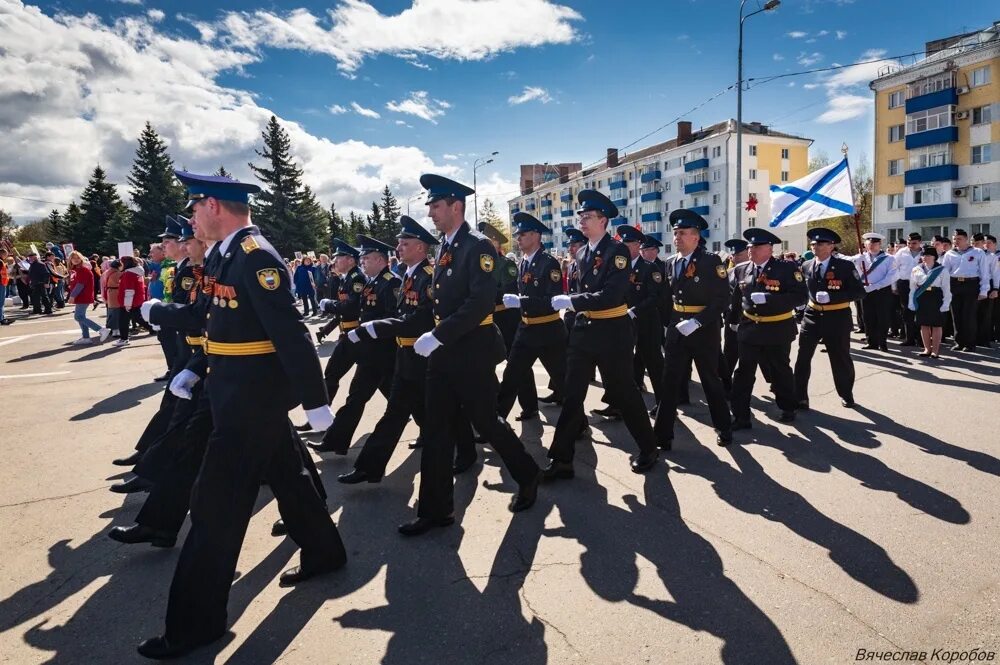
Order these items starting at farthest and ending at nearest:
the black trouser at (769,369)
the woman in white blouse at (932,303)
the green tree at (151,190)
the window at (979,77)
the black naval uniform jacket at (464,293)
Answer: the green tree at (151,190)
the window at (979,77)
the woman in white blouse at (932,303)
the black trouser at (769,369)
the black naval uniform jacket at (464,293)

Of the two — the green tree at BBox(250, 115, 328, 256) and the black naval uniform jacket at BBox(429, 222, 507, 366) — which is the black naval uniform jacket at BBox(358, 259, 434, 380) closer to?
the black naval uniform jacket at BBox(429, 222, 507, 366)

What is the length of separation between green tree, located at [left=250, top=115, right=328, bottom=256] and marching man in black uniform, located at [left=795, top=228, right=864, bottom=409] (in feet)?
152

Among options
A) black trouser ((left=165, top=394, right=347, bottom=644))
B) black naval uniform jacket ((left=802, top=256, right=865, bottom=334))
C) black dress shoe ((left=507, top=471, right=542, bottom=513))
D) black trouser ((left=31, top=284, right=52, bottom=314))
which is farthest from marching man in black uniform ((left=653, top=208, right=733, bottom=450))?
black trouser ((left=31, top=284, right=52, bottom=314))

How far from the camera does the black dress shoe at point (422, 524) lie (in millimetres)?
3639

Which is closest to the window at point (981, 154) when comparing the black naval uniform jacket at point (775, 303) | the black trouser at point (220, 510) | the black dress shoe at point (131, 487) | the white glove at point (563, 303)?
the black naval uniform jacket at point (775, 303)

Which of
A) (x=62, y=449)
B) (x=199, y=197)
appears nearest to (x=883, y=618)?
(x=199, y=197)

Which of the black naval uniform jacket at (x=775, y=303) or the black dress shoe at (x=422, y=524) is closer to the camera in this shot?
the black dress shoe at (x=422, y=524)

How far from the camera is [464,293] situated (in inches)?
146

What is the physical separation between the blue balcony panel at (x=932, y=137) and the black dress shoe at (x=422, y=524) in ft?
146

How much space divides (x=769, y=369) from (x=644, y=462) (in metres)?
2.40

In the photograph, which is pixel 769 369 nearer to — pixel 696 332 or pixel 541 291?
pixel 696 332

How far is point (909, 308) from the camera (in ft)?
33.6

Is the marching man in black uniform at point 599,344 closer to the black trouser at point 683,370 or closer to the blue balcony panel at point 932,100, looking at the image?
the black trouser at point 683,370

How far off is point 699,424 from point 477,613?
3.90 meters
